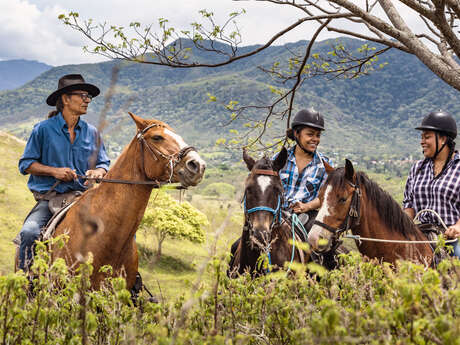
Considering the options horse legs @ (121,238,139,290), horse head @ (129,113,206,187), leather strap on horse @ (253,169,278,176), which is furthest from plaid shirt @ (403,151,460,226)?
horse legs @ (121,238,139,290)

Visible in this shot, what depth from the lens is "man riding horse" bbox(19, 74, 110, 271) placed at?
17.3 ft

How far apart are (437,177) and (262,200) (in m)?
2.82

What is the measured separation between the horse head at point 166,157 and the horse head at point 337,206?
1.71 meters

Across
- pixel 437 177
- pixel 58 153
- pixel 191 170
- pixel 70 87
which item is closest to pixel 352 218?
pixel 437 177

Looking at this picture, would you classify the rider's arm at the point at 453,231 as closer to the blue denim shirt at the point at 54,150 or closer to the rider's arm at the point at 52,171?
the blue denim shirt at the point at 54,150

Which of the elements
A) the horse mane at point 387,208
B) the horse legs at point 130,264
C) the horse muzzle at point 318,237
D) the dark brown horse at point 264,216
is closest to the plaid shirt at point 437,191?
the horse mane at point 387,208

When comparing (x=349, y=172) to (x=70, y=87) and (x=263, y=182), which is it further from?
(x=70, y=87)

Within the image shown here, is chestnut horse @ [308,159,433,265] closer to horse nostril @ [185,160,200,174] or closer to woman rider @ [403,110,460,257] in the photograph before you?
woman rider @ [403,110,460,257]

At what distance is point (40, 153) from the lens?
5605 mm

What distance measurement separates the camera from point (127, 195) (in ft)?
16.3

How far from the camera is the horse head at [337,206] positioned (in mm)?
5082

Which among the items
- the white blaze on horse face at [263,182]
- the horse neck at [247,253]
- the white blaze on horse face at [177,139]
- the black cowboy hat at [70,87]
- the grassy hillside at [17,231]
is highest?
the black cowboy hat at [70,87]

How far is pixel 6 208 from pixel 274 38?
35716 millimetres

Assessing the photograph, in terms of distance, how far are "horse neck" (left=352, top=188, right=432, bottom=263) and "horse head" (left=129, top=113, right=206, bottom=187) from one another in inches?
93.5
